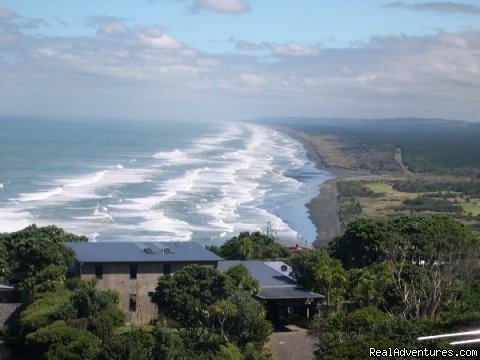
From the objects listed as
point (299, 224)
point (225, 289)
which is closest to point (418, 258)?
point (225, 289)

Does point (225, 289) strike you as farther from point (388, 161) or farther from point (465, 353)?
point (388, 161)

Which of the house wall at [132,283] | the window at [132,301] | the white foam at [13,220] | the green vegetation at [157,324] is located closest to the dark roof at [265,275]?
the green vegetation at [157,324]

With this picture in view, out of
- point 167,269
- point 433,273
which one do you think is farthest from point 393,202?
point 167,269

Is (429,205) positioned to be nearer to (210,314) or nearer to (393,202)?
(393,202)

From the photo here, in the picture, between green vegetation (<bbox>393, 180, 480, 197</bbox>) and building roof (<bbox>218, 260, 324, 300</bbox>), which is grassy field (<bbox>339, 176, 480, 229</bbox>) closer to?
green vegetation (<bbox>393, 180, 480, 197</bbox>)

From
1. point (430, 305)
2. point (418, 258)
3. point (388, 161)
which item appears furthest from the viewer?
point (388, 161)

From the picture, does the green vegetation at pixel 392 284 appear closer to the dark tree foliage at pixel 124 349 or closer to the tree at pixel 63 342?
the dark tree foliage at pixel 124 349

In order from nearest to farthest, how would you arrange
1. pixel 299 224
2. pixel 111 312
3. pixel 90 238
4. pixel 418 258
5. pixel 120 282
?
1. pixel 111 312
2. pixel 120 282
3. pixel 418 258
4. pixel 90 238
5. pixel 299 224

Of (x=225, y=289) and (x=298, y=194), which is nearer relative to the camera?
(x=225, y=289)
